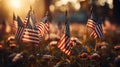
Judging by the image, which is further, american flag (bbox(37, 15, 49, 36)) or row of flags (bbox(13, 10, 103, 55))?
american flag (bbox(37, 15, 49, 36))

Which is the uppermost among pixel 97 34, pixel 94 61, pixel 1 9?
pixel 1 9

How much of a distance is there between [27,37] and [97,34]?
123 inches

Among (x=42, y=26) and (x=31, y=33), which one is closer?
(x=31, y=33)

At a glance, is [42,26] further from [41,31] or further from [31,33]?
[31,33]

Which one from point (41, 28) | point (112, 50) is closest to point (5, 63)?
point (41, 28)

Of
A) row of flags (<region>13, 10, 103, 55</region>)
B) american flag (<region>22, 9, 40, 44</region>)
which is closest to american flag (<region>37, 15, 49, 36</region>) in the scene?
row of flags (<region>13, 10, 103, 55</region>)

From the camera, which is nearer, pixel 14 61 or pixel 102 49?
pixel 14 61

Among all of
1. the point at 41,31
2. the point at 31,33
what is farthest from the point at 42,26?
→ the point at 31,33

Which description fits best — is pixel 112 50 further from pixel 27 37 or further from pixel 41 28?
pixel 27 37

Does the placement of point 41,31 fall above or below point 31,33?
above

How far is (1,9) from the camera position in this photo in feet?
190

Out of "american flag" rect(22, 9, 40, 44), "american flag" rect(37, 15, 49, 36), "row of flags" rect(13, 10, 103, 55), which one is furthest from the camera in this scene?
"american flag" rect(37, 15, 49, 36)

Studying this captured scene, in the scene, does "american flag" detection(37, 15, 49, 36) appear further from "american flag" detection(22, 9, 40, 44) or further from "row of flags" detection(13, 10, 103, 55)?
"american flag" detection(22, 9, 40, 44)

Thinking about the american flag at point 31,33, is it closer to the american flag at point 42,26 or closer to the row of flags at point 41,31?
the row of flags at point 41,31
